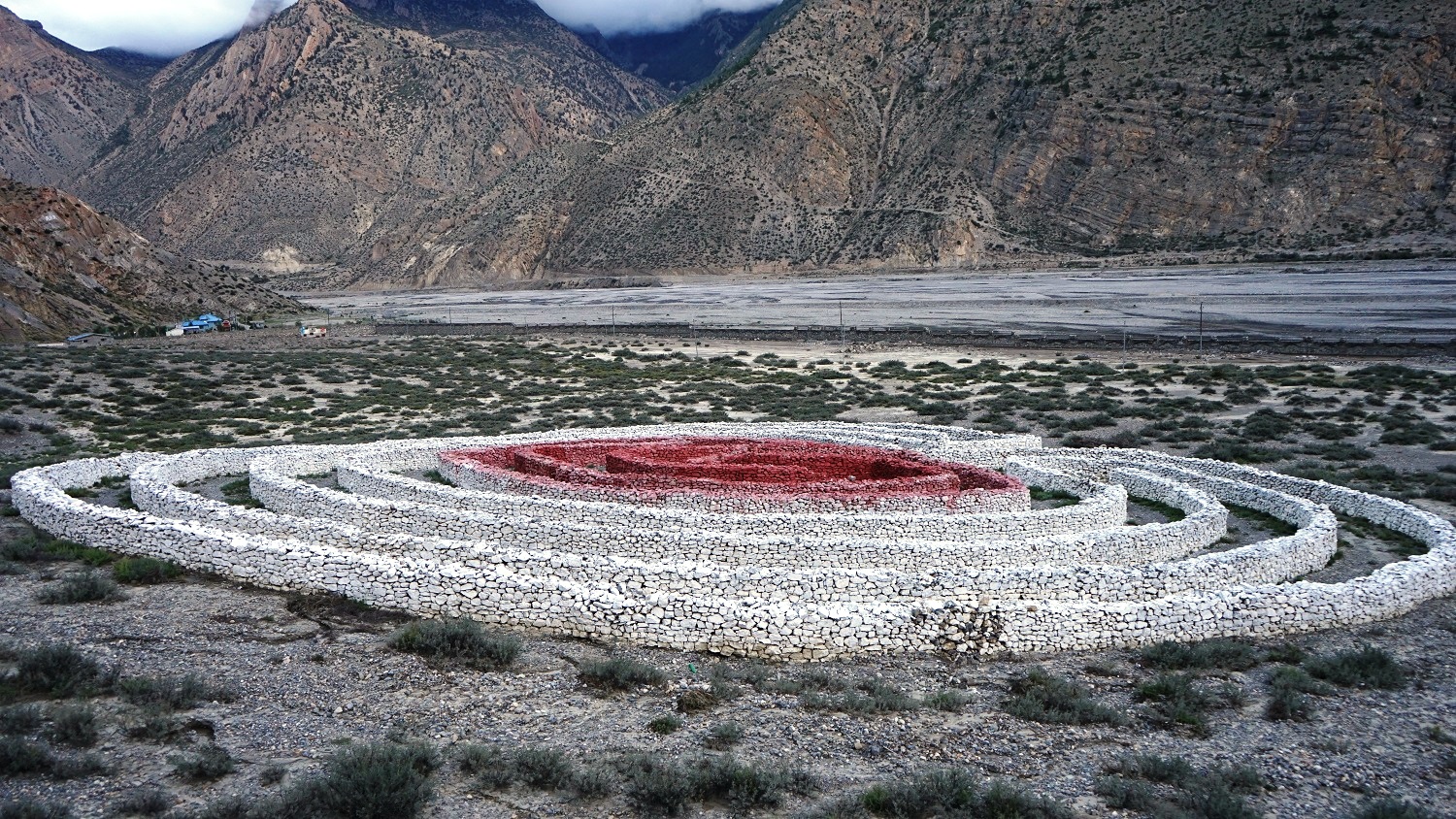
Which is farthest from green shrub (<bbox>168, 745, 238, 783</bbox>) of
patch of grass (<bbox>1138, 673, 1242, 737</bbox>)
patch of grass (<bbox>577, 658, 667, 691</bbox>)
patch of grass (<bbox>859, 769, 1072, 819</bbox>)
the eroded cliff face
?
the eroded cliff face

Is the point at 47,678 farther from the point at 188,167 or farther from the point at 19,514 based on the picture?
the point at 188,167

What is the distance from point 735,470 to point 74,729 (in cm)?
1256

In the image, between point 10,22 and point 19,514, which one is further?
point 10,22

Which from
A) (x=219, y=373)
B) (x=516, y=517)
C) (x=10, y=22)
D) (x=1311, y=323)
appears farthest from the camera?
(x=10, y=22)

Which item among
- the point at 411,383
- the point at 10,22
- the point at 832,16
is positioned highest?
the point at 10,22

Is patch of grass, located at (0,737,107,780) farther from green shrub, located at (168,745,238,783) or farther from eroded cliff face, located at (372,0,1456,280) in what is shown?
eroded cliff face, located at (372,0,1456,280)

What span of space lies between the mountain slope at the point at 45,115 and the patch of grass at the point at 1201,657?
210362 mm

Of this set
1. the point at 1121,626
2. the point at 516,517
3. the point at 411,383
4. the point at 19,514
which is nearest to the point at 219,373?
the point at 411,383

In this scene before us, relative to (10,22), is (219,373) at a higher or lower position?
lower

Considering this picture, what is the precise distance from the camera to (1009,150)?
11100 cm

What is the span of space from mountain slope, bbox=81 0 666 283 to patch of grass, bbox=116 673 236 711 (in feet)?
522

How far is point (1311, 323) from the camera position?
54969 mm

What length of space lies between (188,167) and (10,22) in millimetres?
68864

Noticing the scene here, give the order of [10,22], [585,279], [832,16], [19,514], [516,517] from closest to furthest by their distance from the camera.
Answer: [516,517] → [19,514] → [585,279] → [832,16] → [10,22]
